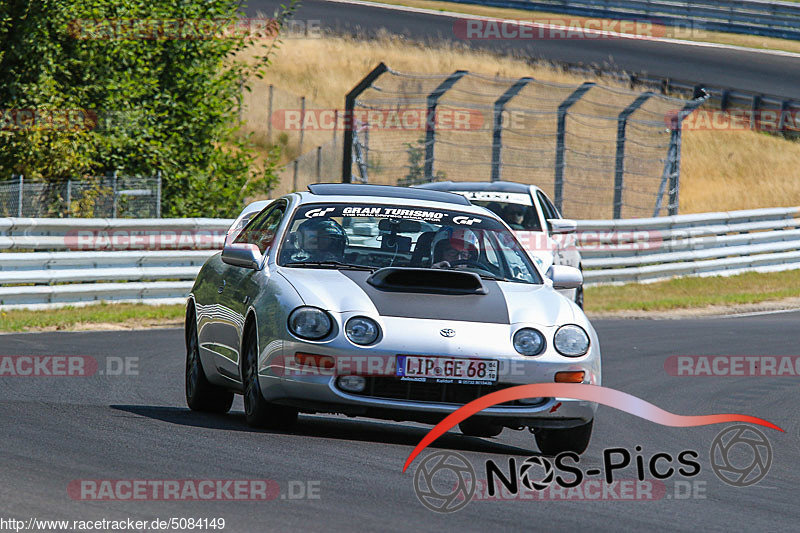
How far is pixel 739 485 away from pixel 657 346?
27.0ft

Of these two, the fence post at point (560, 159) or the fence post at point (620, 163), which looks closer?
the fence post at point (560, 159)

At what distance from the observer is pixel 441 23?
146 feet

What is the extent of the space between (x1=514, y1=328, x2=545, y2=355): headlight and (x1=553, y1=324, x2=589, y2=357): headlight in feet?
0.33

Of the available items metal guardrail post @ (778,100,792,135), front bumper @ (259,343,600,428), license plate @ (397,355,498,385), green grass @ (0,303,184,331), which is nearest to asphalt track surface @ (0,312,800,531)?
front bumper @ (259,343,600,428)

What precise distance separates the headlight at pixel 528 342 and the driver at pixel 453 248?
3.37 ft

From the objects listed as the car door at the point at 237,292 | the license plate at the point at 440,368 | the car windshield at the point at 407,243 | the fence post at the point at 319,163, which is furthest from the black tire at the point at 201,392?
the fence post at the point at 319,163

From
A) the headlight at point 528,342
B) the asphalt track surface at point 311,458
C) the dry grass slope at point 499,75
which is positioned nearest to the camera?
the asphalt track surface at point 311,458

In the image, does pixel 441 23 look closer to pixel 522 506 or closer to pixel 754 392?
pixel 754 392

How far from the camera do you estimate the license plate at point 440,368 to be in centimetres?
730

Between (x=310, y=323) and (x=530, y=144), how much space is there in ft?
93.7

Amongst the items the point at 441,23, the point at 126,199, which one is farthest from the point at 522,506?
the point at 441,23

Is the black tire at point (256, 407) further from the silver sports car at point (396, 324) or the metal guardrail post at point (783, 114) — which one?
the metal guardrail post at point (783, 114)

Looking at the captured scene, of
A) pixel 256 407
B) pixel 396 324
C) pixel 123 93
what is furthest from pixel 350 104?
pixel 396 324

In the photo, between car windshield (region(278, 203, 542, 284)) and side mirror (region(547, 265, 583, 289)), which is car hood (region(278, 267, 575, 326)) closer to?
car windshield (region(278, 203, 542, 284))
